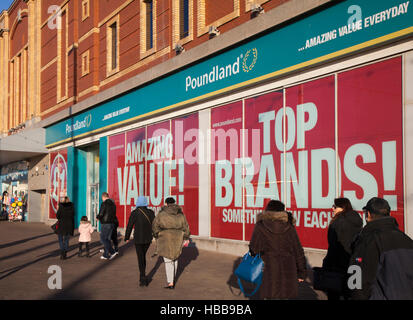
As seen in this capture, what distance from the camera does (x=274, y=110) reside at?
1156cm

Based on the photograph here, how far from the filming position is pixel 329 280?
5164 mm

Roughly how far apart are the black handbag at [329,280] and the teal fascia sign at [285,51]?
5444mm

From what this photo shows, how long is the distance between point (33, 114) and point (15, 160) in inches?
176

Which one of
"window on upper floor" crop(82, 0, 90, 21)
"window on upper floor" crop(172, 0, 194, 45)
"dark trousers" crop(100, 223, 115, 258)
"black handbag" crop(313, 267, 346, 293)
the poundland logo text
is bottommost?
"dark trousers" crop(100, 223, 115, 258)

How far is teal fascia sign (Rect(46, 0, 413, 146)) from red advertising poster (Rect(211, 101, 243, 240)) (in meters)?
0.83

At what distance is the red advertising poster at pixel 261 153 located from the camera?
11453 millimetres

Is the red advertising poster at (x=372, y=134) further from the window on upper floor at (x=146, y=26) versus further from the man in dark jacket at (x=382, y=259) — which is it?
the window on upper floor at (x=146, y=26)

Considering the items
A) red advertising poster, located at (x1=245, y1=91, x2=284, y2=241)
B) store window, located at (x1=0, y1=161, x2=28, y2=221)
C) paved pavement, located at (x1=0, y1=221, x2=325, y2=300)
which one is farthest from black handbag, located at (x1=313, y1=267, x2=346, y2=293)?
store window, located at (x1=0, y1=161, x2=28, y2=221)

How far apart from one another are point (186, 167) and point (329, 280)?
32.8ft

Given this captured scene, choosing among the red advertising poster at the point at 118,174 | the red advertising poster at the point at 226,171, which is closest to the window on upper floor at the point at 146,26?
the red advertising poster at the point at 118,174

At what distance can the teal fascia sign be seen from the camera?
8.93m

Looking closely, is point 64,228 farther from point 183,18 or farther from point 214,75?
point 183,18

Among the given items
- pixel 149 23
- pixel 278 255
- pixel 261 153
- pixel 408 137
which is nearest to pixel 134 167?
pixel 149 23

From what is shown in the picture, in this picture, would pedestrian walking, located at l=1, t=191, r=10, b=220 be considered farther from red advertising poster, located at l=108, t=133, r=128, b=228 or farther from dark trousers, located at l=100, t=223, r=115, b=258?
dark trousers, located at l=100, t=223, r=115, b=258
